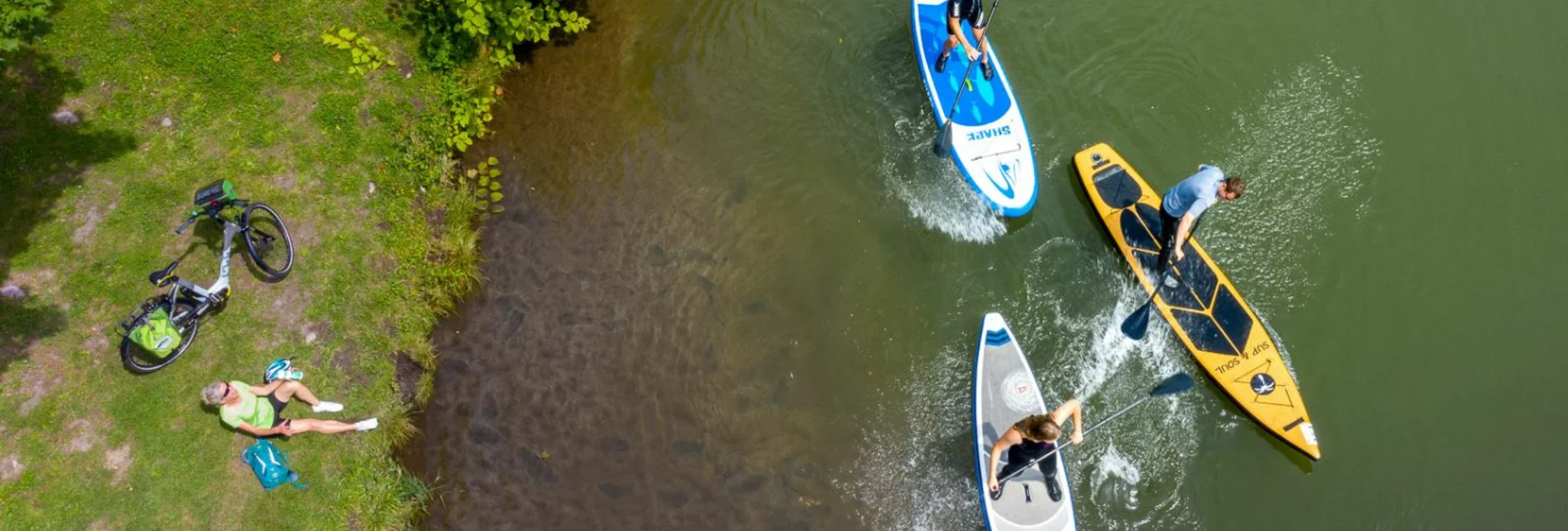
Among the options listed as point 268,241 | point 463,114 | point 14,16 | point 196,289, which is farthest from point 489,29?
point 14,16

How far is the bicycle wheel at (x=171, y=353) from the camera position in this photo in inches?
376

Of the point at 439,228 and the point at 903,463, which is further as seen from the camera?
the point at 439,228

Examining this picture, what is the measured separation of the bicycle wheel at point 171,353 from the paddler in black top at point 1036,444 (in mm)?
9005

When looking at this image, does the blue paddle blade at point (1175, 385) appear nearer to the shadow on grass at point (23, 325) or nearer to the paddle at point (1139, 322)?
the paddle at point (1139, 322)

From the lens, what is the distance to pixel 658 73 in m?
12.1

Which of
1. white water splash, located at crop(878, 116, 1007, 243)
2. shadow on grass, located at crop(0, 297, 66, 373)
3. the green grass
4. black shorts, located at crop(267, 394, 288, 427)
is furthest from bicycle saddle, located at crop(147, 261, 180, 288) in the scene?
white water splash, located at crop(878, 116, 1007, 243)

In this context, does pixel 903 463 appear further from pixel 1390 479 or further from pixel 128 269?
pixel 128 269

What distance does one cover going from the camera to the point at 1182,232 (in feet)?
32.9

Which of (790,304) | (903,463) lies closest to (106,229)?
(790,304)

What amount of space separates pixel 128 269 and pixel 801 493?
825cm

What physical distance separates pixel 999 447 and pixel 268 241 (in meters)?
8.63

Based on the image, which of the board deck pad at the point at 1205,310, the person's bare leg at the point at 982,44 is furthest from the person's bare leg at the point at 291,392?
the board deck pad at the point at 1205,310

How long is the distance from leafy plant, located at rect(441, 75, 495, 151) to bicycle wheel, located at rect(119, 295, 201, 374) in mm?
3474

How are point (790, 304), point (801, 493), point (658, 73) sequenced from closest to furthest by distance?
point (801, 493)
point (790, 304)
point (658, 73)
